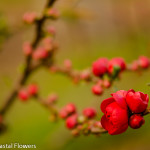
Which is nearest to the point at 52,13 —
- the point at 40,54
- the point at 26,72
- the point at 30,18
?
the point at 30,18

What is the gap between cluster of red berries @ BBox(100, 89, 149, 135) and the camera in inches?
17.6

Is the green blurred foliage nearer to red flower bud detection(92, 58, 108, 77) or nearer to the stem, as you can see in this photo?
the stem

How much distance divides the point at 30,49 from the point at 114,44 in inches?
36.5

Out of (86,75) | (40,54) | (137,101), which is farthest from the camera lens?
(40,54)

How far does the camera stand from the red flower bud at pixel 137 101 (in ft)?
1.45

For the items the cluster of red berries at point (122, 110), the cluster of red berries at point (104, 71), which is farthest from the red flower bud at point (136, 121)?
the cluster of red berries at point (104, 71)

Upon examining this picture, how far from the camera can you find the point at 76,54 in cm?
159

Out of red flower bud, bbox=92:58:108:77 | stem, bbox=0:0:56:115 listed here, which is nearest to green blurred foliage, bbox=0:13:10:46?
stem, bbox=0:0:56:115

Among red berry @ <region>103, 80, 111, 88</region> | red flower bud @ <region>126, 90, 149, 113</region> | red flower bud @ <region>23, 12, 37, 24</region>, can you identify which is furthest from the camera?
red flower bud @ <region>23, 12, 37, 24</region>

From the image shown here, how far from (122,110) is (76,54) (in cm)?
115

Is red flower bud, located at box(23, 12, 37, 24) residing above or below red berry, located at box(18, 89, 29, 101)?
above

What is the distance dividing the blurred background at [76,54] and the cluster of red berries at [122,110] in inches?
21.4

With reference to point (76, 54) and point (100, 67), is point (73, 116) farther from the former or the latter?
point (76, 54)

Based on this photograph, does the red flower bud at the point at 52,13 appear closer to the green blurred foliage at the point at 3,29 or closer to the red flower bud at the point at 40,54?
the red flower bud at the point at 40,54
